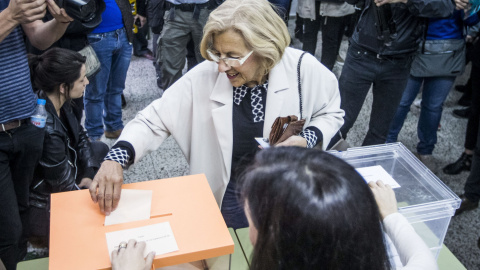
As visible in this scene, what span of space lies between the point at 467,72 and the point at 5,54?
4965mm

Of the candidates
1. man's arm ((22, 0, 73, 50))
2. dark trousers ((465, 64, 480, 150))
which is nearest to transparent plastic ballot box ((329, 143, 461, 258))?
man's arm ((22, 0, 73, 50))

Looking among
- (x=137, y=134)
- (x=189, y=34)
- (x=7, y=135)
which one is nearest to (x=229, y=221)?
(x=137, y=134)

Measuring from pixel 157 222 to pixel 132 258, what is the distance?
0.62 ft

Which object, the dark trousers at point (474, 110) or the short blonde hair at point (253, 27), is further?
the dark trousers at point (474, 110)

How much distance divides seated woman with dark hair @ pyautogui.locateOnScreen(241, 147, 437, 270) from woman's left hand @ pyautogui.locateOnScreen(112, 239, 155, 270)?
279 millimetres

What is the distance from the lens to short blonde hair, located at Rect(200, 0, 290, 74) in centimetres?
164

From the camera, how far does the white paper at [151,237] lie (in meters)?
1.15

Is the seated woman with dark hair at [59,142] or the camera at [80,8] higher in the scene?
the camera at [80,8]

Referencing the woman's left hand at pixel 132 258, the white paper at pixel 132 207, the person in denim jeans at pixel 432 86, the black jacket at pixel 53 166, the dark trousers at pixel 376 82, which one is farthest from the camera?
the person in denim jeans at pixel 432 86

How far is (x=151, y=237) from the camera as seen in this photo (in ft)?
3.89

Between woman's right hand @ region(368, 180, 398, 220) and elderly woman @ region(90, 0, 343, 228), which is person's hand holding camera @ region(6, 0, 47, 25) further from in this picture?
woman's right hand @ region(368, 180, 398, 220)

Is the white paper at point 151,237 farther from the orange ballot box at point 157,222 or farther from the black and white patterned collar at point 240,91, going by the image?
the black and white patterned collar at point 240,91

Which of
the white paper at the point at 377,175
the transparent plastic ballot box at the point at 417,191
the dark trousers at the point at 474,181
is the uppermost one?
the white paper at the point at 377,175

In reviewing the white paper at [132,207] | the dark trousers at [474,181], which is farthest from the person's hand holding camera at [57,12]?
the dark trousers at [474,181]
